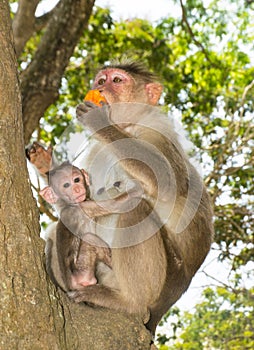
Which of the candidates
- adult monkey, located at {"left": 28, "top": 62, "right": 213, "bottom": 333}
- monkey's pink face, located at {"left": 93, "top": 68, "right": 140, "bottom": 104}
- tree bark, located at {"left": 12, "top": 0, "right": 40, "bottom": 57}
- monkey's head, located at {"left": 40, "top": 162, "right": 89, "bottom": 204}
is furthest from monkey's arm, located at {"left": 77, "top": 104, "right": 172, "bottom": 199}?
tree bark, located at {"left": 12, "top": 0, "right": 40, "bottom": 57}

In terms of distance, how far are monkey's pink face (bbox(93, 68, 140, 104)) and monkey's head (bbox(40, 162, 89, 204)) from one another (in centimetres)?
71

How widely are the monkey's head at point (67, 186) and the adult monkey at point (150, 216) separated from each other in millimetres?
248

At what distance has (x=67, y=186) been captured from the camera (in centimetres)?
369

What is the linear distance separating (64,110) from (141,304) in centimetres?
568

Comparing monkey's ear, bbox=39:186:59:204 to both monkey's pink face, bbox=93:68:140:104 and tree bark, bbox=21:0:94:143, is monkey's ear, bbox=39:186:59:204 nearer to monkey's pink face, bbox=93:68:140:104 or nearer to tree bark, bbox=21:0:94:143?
monkey's pink face, bbox=93:68:140:104

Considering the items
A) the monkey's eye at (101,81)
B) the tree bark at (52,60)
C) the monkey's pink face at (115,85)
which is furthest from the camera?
the tree bark at (52,60)

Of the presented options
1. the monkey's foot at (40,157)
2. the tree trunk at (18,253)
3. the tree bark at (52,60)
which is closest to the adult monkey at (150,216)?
the monkey's foot at (40,157)

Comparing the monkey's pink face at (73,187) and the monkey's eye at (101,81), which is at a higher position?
the monkey's eye at (101,81)

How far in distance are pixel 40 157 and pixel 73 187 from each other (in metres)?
0.79

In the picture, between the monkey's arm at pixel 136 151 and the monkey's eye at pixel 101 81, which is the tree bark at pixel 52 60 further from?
the monkey's arm at pixel 136 151

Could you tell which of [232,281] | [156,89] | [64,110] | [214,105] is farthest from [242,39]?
[156,89]

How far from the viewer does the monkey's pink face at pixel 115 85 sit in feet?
13.9

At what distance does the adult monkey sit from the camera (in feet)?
10.9

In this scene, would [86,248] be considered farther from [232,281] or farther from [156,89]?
[232,281]
